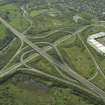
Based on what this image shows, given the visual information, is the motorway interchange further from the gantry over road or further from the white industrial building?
the white industrial building

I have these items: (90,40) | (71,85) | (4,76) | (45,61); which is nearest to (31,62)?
(45,61)

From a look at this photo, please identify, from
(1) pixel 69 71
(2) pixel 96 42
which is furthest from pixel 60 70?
(2) pixel 96 42

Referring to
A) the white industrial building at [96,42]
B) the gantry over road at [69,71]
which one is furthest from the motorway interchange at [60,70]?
the white industrial building at [96,42]

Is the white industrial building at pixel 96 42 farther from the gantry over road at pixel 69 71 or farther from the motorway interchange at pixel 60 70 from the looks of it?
the gantry over road at pixel 69 71

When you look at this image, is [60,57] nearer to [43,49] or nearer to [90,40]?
[43,49]

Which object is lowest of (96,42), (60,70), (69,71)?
(96,42)

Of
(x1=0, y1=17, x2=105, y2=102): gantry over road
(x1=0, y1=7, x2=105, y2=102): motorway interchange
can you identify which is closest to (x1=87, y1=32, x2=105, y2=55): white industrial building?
(x1=0, y1=7, x2=105, y2=102): motorway interchange

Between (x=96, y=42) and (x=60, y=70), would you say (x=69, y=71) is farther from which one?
(x=96, y=42)

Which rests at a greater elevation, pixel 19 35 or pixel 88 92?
pixel 19 35
